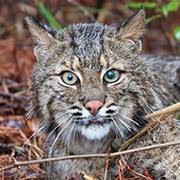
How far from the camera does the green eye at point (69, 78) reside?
4312 mm

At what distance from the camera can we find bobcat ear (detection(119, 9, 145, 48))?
455cm

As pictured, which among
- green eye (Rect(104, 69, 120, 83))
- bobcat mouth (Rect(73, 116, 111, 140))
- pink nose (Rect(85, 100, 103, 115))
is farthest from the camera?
green eye (Rect(104, 69, 120, 83))

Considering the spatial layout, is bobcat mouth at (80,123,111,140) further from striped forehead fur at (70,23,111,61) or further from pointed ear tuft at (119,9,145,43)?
pointed ear tuft at (119,9,145,43)

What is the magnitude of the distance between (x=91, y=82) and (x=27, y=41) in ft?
12.2

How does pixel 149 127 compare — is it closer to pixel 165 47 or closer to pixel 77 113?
pixel 77 113

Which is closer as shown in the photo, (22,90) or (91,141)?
(91,141)

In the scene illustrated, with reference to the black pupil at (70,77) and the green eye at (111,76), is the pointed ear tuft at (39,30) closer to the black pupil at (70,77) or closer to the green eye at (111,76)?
the black pupil at (70,77)

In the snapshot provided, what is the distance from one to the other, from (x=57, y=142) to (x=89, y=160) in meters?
0.28

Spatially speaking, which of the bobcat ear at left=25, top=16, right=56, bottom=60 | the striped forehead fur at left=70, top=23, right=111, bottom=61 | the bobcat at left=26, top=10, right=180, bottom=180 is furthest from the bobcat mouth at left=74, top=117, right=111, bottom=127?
the bobcat ear at left=25, top=16, right=56, bottom=60

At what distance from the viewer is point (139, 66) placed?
452 cm

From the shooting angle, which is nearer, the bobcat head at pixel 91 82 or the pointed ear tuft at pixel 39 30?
the bobcat head at pixel 91 82

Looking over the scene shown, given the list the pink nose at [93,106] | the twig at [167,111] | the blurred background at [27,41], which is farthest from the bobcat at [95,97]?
the blurred background at [27,41]

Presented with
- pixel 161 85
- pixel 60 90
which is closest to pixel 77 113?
pixel 60 90

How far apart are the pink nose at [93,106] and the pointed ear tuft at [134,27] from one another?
721 millimetres
